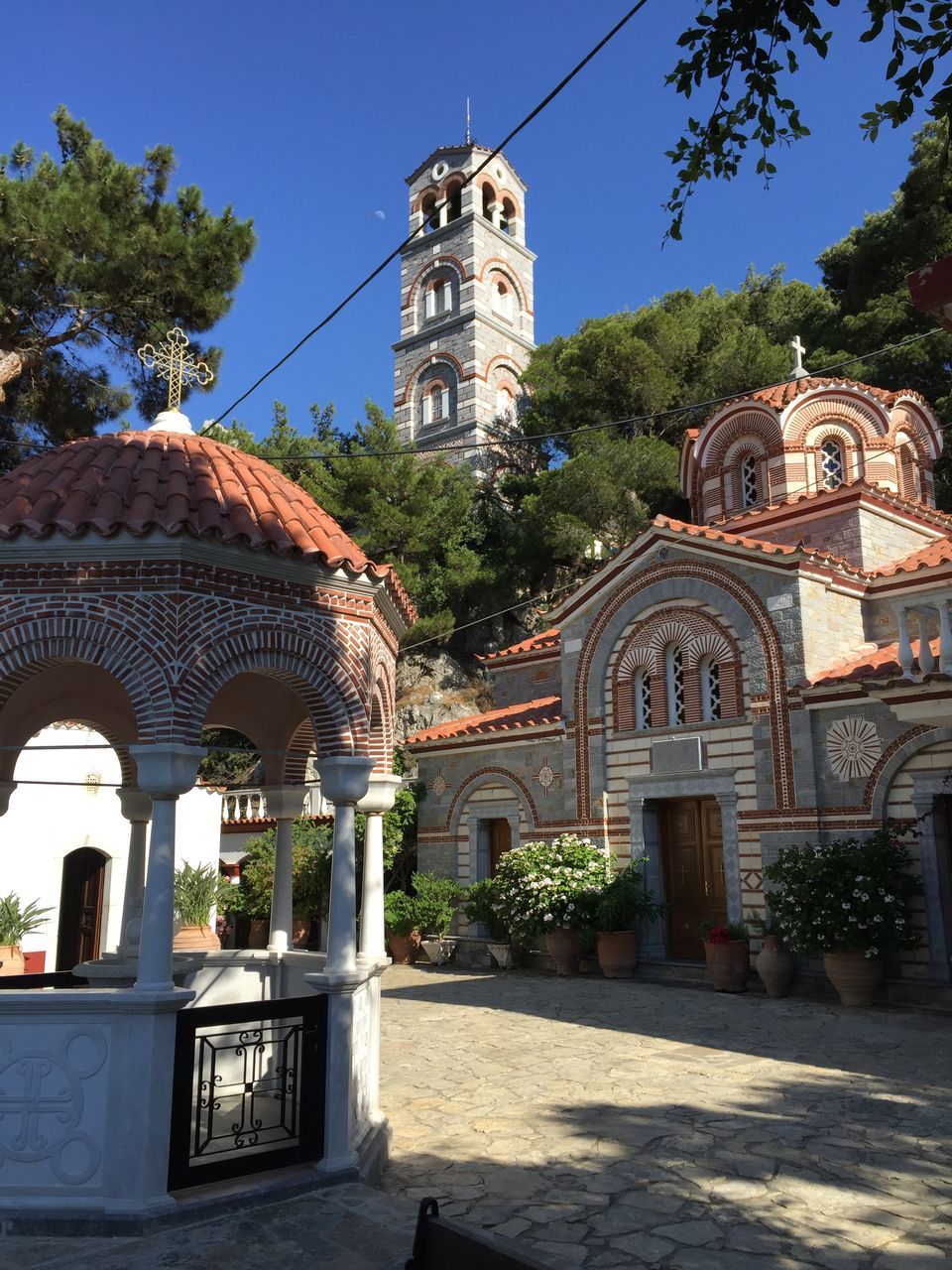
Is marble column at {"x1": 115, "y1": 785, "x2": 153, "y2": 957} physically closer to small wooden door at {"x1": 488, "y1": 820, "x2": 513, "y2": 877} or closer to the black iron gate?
the black iron gate

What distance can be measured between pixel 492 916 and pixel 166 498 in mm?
11165

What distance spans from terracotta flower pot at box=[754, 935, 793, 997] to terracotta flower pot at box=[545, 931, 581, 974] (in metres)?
3.12

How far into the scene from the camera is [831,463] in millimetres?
17344

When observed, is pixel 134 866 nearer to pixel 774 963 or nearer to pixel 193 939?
pixel 193 939

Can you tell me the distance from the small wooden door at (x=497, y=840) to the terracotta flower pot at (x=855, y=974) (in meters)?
6.69

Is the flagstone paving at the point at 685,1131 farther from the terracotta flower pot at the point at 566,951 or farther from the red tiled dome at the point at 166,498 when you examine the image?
the red tiled dome at the point at 166,498

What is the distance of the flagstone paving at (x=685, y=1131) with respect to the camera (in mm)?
4625

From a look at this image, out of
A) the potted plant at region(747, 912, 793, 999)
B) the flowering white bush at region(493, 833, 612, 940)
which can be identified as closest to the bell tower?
the flowering white bush at region(493, 833, 612, 940)

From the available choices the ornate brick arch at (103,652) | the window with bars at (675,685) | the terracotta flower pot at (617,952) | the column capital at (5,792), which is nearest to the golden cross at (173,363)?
the ornate brick arch at (103,652)

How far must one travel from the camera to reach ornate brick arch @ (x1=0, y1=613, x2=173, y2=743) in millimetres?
5340

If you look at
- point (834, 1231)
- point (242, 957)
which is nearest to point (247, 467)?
point (242, 957)

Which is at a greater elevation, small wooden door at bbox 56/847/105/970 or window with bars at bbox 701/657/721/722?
window with bars at bbox 701/657/721/722

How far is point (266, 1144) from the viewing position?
5.21 metres

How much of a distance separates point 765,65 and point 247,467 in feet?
13.8
